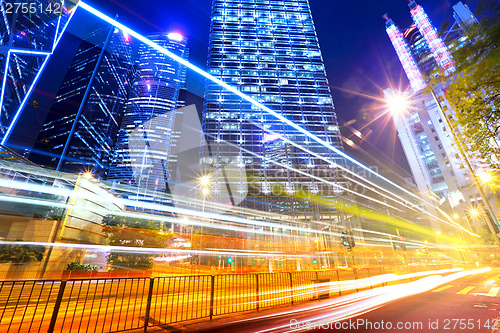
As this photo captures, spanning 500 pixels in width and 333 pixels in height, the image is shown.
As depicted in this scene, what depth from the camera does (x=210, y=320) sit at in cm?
536

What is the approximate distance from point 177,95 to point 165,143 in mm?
33378

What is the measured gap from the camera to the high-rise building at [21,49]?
12219mm

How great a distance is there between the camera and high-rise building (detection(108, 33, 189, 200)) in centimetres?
11550

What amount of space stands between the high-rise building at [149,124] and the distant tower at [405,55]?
367ft

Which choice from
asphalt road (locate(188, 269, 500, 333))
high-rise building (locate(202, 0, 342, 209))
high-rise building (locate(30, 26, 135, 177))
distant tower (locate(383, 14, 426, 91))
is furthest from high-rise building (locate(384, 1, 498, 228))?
high-rise building (locate(30, 26, 135, 177))

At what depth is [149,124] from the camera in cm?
12181

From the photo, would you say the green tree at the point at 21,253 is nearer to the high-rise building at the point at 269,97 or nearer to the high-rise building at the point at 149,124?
the high-rise building at the point at 269,97

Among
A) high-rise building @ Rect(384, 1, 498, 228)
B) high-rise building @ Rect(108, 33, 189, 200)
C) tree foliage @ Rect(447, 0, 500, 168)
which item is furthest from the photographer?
high-rise building @ Rect(108, 33, 189, 200)

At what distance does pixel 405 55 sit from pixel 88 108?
135326 millimetres

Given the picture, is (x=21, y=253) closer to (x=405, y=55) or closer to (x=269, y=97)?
(x=269, y=97)

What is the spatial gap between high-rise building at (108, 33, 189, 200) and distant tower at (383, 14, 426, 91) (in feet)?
367

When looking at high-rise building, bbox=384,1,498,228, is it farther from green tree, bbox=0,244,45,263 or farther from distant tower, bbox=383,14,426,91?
green tree, bbox=0,244,45,263

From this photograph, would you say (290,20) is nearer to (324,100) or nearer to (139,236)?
(324,100)

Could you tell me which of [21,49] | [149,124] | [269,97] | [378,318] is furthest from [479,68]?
[149,124]
